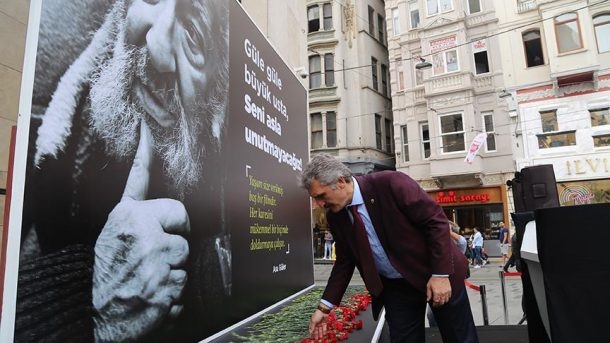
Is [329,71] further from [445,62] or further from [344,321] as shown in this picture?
[344,321]

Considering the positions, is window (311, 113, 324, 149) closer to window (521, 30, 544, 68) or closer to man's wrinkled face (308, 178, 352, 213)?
window (521, 30, 544, 68)

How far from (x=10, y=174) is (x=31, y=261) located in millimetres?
363

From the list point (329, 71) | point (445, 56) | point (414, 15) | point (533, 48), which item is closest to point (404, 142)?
point (445, 56)

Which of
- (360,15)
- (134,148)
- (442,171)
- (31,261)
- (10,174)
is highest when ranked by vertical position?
(360,15)

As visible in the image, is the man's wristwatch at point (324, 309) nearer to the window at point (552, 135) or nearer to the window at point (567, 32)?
the window at point (552, 135)

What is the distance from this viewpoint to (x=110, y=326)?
214cm

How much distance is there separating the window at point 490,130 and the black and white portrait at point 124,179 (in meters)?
19.0

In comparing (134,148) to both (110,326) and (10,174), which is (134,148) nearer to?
(10,174)

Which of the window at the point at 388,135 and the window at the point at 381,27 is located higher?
the window at the point at 381,27

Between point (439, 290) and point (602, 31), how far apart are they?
20496mm

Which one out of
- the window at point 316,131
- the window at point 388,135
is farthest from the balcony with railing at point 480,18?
the window at point 316,131

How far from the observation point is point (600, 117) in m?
17.6

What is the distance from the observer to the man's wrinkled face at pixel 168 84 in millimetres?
2293

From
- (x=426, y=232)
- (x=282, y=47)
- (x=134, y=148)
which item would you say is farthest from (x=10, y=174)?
(x=282, y=47)
